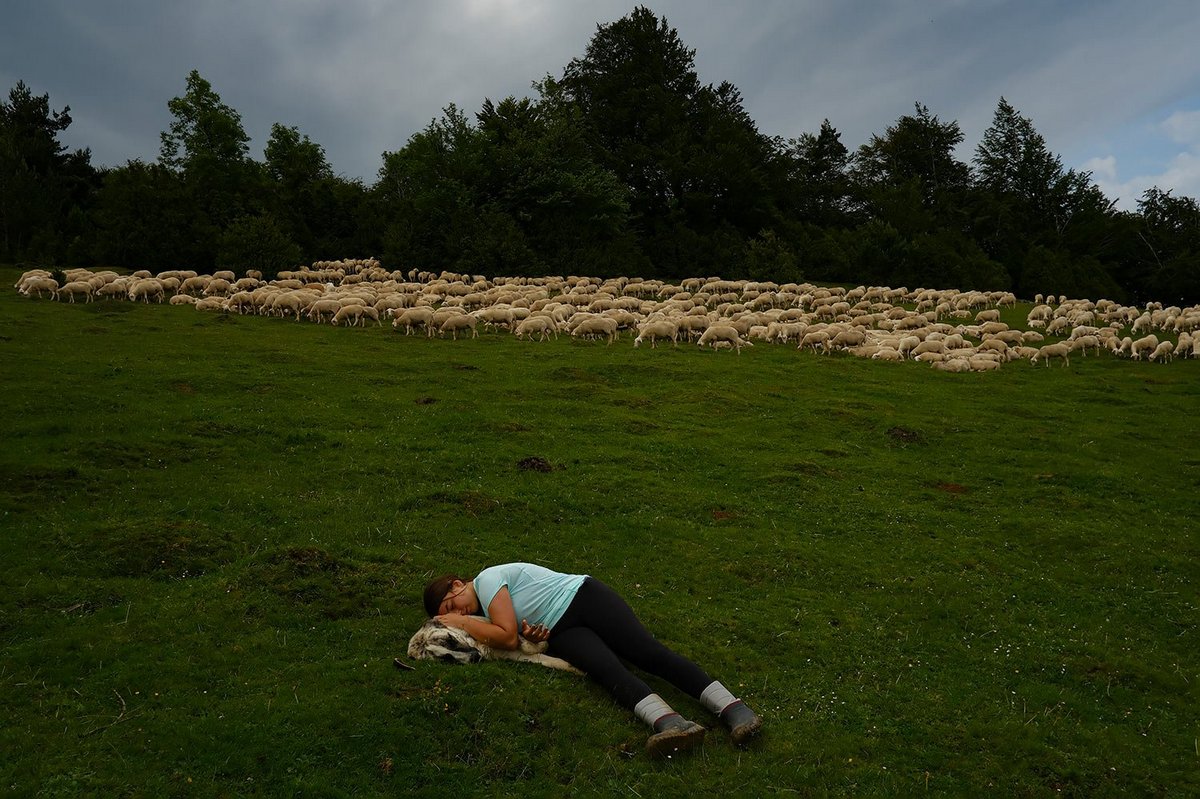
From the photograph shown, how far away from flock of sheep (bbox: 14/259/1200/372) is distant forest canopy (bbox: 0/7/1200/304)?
12.7 meters

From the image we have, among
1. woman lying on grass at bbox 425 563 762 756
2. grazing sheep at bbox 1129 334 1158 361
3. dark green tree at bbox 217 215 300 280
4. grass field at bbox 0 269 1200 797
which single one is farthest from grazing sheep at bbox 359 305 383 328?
grazing sheep at bbox 1129 334 1158 361

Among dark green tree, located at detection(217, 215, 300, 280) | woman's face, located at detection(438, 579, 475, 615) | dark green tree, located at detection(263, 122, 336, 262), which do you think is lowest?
woman's face, located at detection(438, 579, 475, 615)

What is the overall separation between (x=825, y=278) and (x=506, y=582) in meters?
67.1

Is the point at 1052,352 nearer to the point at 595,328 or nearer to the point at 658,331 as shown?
the point at 658,331

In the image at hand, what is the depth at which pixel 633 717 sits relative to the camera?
24.5 feet

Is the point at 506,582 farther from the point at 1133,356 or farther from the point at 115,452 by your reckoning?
the point at 1133,356

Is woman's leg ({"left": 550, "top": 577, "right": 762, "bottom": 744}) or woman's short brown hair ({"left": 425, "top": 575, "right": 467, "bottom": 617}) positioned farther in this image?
woman's short brown hair ({"left": 425, "top": 575, "right": 467, "bottom": 617})

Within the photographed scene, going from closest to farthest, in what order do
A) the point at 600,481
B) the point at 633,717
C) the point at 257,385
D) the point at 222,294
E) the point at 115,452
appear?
1. the point at 633,717
2. the point at 115,452
3. the point at 600,481
4. the point at 257,385
5. the point at 222,294

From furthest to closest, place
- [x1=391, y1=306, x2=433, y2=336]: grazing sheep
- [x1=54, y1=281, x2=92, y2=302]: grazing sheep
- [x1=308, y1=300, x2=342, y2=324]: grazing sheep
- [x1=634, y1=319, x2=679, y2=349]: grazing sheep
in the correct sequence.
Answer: [x1=308, y1=300, x2=342, y2=324]: grazing sheep
[x1=54, y1=281, x2=92, y2=302]: grazing sheep
[x1=634, y1=319, x2=679, y2=349]: grazing sheep
[x1=391, y1=306, x2=433, y2=336]: grazing sheep

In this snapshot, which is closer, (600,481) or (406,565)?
(406,565)

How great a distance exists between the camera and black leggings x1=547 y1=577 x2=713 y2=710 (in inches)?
301

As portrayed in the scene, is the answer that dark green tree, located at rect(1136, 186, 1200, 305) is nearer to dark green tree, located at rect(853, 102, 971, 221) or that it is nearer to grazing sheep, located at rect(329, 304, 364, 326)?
dark green tree, located at rect(853, 102, 971, 221)

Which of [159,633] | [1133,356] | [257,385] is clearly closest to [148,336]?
[257,385]

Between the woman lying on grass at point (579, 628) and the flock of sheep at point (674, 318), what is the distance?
24.5 m
